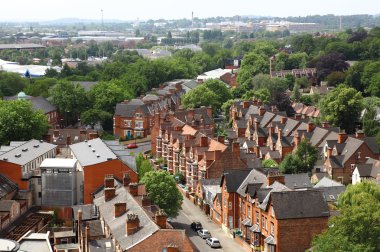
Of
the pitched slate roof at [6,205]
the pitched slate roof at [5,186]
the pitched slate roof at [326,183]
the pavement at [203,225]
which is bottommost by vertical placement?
the pavement at [203,225]

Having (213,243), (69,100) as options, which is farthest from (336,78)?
(213,243)

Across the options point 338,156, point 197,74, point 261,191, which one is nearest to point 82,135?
point 338,156

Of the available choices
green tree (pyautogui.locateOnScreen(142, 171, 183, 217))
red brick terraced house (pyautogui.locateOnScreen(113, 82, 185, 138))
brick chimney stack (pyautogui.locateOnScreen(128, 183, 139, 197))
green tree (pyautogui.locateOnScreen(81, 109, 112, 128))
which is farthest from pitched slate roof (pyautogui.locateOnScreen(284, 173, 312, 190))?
green tree (pyautogui.locateOnScreen(81, 109, 112, 128))

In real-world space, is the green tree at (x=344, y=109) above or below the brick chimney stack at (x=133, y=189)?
below

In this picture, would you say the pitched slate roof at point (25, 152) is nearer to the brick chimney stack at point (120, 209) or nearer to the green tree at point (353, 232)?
the brick chimney stack at point (120, 209)

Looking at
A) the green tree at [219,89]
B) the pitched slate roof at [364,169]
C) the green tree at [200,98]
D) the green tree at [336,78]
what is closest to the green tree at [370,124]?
the pitched slate roof at [364,169]

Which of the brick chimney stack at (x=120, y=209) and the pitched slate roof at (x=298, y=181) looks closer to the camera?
the brick chimney stack at (x=120, y=209)

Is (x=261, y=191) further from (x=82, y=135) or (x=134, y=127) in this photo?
(x=134, y=127)

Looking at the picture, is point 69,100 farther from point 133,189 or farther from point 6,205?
point 133,189
